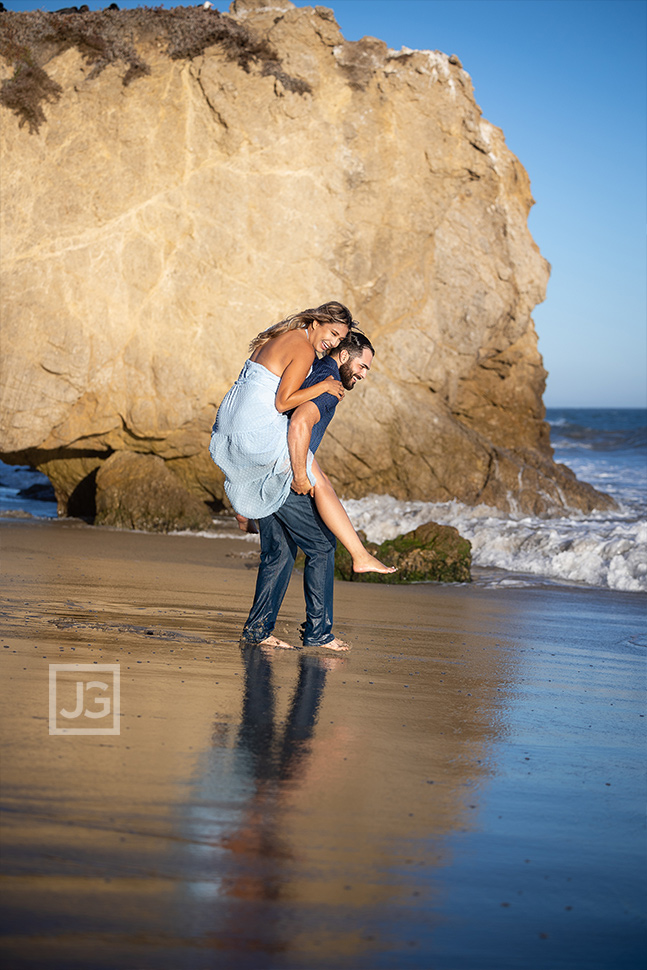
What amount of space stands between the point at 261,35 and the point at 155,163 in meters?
2.36

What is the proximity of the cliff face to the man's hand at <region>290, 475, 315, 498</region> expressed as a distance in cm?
850

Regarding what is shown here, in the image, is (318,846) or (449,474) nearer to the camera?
(318,846)

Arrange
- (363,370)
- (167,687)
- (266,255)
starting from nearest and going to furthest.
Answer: (167,687) < (363,370) < (266,255)

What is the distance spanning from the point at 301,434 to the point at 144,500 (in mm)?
8180

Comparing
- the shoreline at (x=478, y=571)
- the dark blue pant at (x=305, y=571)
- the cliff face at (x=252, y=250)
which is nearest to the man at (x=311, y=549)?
the dark blue pant at (x=305, y=571)

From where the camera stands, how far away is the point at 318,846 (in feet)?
7.13

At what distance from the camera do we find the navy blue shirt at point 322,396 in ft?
14.8

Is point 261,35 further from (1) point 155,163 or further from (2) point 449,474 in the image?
(2) point 449,474

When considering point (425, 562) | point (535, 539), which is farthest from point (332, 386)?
point (535, 539)

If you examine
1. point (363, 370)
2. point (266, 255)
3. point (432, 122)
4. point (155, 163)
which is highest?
point (432, 122)

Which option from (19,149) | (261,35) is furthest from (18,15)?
(261,35)

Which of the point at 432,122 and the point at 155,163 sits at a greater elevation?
the point at 432,122

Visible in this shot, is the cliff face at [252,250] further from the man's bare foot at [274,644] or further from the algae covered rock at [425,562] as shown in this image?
the man's bare foot at [274,644]

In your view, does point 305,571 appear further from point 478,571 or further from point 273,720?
point 478,571
